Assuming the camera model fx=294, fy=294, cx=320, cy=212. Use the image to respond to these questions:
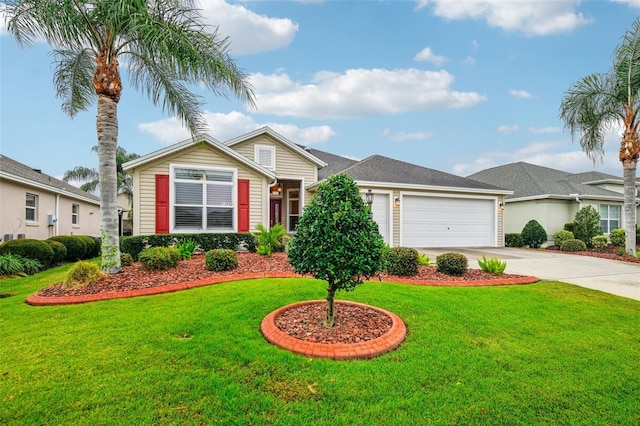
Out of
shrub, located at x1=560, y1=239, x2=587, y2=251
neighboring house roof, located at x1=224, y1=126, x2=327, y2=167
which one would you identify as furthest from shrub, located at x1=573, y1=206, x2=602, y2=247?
neighboring house roof, located at x1=224, y1=126, x2=327, y2=167

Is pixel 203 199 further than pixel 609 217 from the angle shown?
No

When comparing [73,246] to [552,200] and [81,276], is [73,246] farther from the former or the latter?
[552,200]

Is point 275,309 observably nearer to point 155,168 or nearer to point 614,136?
point 155,168

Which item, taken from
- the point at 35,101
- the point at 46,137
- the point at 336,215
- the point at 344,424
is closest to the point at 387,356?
the point at 344,424

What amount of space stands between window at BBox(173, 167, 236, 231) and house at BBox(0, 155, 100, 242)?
6015mm

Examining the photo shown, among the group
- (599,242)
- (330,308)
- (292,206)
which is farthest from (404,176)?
(330,308)

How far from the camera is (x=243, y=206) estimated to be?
10477mm

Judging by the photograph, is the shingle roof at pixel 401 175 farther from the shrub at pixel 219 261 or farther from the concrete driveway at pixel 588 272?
the shrub at pixel 219 261

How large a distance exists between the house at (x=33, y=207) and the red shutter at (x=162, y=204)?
17.7ft

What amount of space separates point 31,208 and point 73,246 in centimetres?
328

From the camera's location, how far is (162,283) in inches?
228

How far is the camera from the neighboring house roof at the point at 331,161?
16.2 m

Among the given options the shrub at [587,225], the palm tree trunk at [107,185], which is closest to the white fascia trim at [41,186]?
the palm tree trunk at [107,185]

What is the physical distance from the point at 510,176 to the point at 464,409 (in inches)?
826
